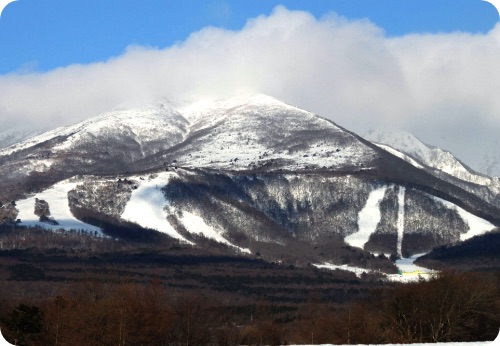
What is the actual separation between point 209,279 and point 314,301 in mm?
44120

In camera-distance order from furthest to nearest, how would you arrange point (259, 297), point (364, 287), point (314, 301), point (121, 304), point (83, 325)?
point (364, 287)
point (259, 297)
point (314, 301)
point (121, 304)
point (83, 325)

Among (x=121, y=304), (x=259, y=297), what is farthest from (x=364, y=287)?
(x=121, y=304)

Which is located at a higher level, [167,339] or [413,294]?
[413,294]

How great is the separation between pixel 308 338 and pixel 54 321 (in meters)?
25.0

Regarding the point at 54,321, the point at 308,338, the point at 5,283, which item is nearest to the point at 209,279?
the point at 5,283

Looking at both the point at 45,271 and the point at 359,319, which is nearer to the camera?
the point at 359,319

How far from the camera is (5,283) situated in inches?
6427

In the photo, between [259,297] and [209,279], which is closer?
[259,297]

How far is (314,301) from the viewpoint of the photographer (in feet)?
514

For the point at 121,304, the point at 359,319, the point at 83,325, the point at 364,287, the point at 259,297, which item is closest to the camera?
the point at 83,325

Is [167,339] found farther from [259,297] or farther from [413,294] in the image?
[259,297]

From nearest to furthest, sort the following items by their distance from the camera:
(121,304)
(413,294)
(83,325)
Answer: (83,325) < (121,304) < (413,294)

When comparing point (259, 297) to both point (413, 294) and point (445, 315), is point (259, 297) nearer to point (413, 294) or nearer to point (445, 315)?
point (413, 294)

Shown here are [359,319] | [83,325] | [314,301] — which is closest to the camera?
[83,325]
